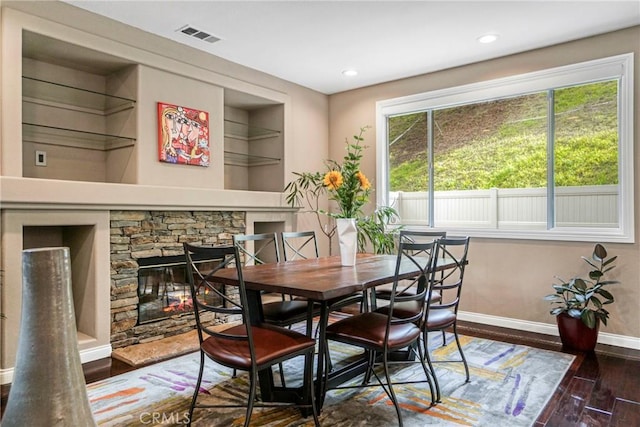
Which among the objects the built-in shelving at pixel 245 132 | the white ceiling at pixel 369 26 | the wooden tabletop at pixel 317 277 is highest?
the white ceiling at pixel 369 26

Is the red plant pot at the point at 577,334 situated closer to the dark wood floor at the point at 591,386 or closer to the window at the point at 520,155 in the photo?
the dark wood floor at the point at 591,386

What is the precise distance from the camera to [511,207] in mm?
4391

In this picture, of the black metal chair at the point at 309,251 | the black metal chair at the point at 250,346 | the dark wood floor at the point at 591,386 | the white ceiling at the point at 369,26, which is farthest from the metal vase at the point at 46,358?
the white ceiling at the point at 369,26

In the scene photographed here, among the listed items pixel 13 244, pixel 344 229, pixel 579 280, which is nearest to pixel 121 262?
pixel 13 244

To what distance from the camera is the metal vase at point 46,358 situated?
33.6 inches

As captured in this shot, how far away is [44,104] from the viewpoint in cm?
351

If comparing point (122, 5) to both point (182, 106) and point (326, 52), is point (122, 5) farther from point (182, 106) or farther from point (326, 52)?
point (326, 52)

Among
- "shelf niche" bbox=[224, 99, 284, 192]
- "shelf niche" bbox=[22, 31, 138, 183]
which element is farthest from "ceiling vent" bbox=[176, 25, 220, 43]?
"shelf niche" bbox=[224, 99, 284, 192]

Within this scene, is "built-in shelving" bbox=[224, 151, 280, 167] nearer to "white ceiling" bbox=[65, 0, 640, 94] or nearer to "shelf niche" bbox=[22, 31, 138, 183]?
"white ceiling" bbox=[65, 0, 640, 94]

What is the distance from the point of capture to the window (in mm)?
3783

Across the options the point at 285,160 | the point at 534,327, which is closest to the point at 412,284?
the point at 534,327

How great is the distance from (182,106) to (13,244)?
1.85 metres

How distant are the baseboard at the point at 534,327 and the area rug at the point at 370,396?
64 centimetres

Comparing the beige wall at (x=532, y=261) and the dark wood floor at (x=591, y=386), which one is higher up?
the beige wall at (x=532, y=261)
